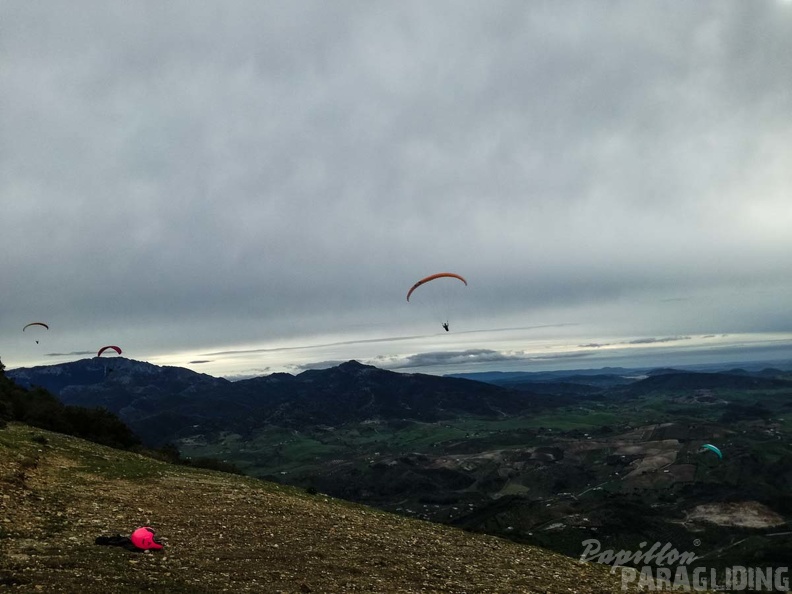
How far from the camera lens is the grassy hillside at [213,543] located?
19.5 metres

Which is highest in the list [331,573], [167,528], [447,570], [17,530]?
[17,530]

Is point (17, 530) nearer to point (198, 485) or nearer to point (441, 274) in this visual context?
point (198, 485)

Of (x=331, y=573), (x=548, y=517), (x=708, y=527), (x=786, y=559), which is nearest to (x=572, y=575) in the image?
(x=331, y=573)

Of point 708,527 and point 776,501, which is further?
point 776,501

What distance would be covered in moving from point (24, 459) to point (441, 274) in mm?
37517

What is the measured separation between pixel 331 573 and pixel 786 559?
15304cm

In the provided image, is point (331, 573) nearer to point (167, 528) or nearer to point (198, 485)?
point (167, 528)

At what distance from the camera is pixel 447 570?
27297 mm

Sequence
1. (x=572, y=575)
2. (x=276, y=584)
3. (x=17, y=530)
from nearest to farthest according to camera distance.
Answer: (x=276, y=584), (x=17, y=530), (x=572, y=575)

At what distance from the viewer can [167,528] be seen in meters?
26.2

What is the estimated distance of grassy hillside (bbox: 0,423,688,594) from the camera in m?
19.5

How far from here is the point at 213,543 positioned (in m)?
25.1

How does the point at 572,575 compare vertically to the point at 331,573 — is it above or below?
below

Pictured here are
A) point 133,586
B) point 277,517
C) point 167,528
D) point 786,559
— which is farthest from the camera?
point 786,559
